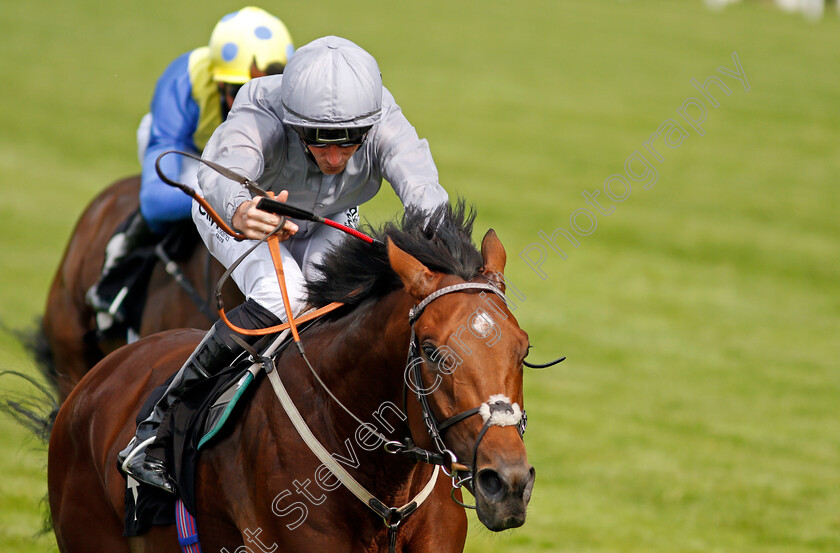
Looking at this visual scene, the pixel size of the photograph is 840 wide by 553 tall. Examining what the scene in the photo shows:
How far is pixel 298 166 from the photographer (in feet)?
12.0

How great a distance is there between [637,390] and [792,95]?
15304 millimetres

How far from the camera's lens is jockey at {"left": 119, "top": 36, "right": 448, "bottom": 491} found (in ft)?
10.5

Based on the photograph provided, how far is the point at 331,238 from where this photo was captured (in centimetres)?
382

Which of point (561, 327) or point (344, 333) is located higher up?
point (344, 333)

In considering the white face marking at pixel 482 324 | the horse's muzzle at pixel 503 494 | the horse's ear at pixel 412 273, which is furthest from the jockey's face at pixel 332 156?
the horse's muzzle at pixel 503 494

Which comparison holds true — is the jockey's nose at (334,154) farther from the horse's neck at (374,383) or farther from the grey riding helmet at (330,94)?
the horse's neck at (374,383)

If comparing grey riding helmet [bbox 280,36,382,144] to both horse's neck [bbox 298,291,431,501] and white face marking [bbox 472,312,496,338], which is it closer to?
horse's neck [bbox 298,291,431,501]

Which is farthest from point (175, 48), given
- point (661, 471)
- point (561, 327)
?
point (661, 471)

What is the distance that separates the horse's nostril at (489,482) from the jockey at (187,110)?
3726mm

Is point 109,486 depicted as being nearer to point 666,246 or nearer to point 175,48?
point 666,246

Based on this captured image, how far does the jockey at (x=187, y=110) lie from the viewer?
18.8ft

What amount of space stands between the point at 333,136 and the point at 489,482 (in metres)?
1.34

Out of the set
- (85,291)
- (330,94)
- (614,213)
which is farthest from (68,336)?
(614,213)

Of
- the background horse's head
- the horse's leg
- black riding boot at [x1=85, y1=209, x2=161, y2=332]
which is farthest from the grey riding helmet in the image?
the horse's leg
